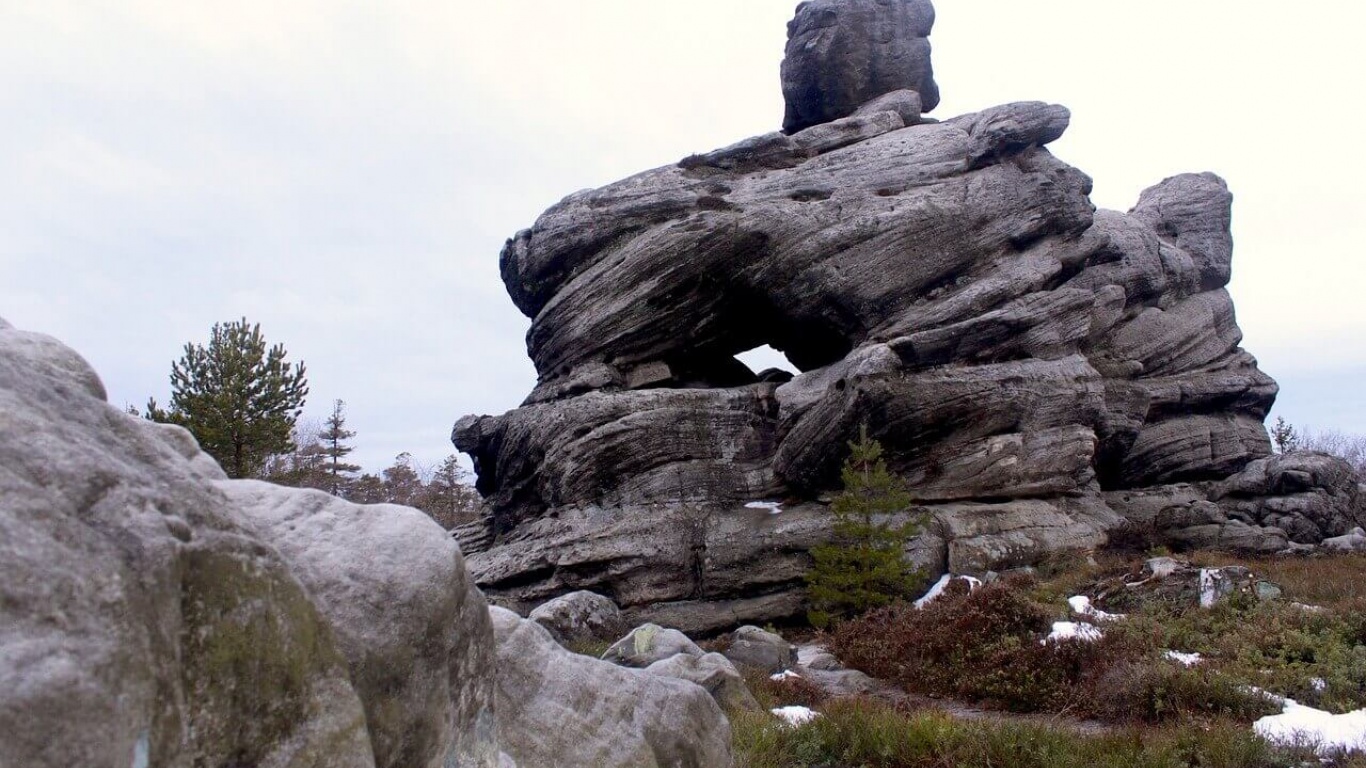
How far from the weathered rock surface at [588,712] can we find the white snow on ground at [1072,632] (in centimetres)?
970

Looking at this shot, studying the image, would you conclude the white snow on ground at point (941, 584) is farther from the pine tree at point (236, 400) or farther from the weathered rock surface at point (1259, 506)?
the pine tree at point (236, 400)

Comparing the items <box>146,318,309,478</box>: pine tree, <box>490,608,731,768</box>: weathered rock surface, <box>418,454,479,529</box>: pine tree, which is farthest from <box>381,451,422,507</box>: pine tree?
<box>490,608,731,768</box>: weathered rock surface

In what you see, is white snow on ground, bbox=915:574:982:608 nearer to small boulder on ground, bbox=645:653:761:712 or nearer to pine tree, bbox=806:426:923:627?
pine tree, bbox=806:426:923:627

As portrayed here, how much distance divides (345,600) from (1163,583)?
19.0 m

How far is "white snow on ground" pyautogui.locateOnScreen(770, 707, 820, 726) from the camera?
40.1ft

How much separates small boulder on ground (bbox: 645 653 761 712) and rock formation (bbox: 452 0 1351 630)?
43.0 ft

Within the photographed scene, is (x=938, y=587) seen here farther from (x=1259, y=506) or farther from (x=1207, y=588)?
(x=1259, y=506)

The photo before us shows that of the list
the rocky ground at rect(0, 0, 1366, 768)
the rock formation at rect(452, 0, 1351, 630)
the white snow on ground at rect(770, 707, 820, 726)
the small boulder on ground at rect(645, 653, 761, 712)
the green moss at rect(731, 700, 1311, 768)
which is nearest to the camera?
the rocky ground at rect(0, 0, 1366, 768)

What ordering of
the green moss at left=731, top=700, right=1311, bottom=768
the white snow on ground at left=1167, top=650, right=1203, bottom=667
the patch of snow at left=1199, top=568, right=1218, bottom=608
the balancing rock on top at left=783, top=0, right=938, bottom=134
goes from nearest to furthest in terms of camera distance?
the green moss at left=731, top=700, right=1311, bottom=768 < the white snow on ground at left=1167, top=650, right=1203, bottom=667 < the patch of snow at left=1199, top=568, right=1218, bottom=608 < the balancing rock on top at left=783, top=0, right=938, bottom=134

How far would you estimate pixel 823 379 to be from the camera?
3144 cm

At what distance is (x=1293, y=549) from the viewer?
28547 mm

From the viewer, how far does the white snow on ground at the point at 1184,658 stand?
13594 mm

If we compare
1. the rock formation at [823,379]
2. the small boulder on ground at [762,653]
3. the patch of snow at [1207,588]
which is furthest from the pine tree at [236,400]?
the patch of snow at [1207,588]

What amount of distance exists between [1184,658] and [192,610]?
15.1 meters
